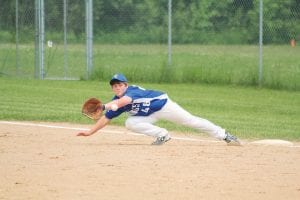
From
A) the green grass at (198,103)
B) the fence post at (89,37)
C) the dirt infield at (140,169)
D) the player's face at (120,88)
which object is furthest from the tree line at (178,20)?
the player's face at (120,88)

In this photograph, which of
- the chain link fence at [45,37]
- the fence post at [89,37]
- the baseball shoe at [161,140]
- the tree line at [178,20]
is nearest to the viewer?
the baseball shoe at [161,140]

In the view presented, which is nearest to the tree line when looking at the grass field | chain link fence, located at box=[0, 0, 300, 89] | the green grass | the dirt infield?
chain link fence, located at box=[0, 0, 300, 89]

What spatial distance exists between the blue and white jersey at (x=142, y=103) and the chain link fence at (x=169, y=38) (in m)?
8.66

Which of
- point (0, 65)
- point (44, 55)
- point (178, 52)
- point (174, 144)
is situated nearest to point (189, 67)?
point (178, 52)

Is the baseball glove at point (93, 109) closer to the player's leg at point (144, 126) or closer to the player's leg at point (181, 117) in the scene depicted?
the player's leg at point (144, 126)

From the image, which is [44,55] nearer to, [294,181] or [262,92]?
[262,92]

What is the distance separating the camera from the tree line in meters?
20.5

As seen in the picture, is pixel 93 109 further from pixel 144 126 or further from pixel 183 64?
pixel 183 64

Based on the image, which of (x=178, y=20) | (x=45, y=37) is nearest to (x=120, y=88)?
(x=178, y=20)

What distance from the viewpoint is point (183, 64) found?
23.1 metres

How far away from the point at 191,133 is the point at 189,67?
8.41m

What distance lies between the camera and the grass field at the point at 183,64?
68.5 feet

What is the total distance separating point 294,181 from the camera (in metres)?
8.72

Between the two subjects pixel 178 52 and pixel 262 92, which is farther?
pixel 178 52
